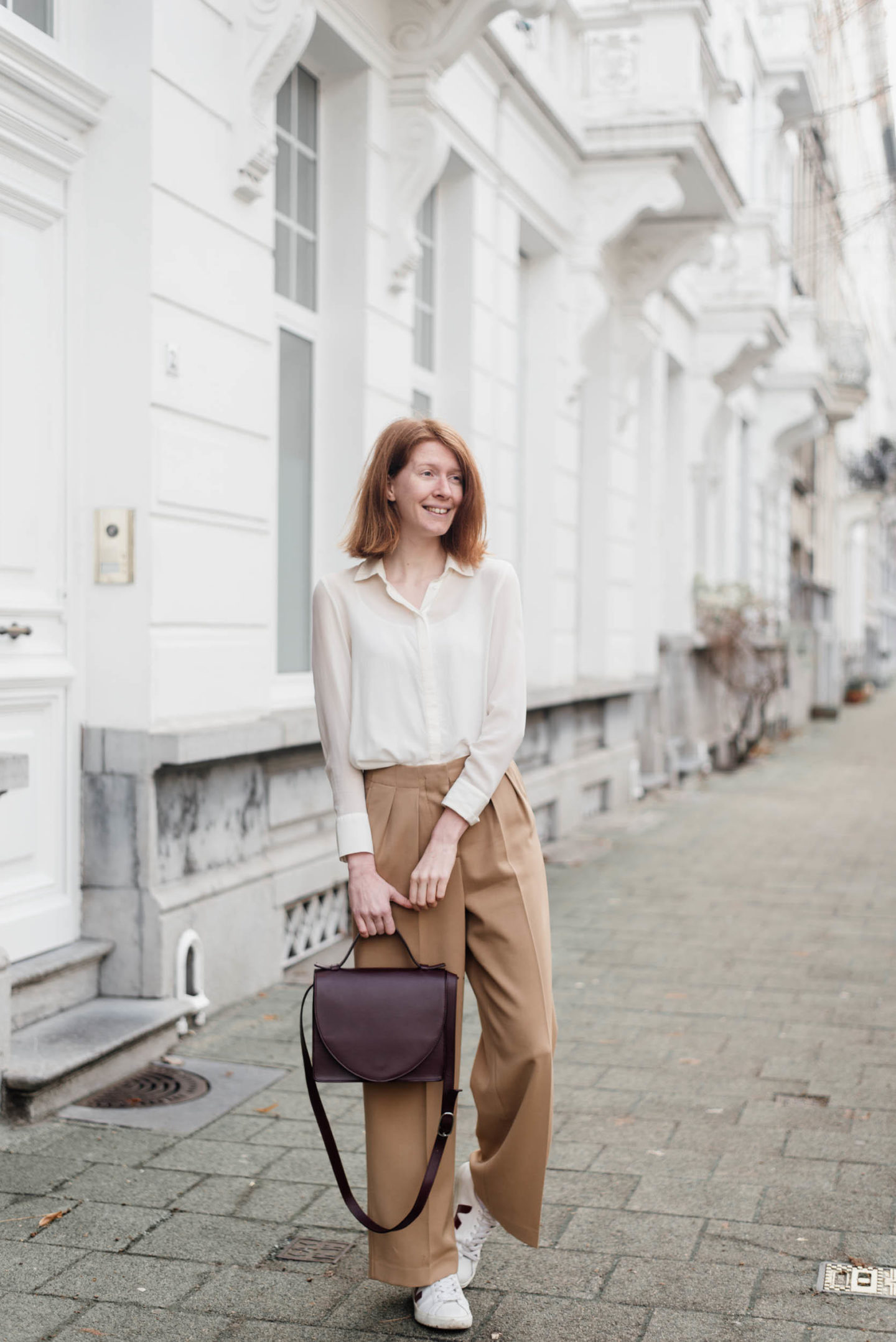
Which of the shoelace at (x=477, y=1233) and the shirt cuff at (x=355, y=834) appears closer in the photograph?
the shirt cuff at (x=355, y=834)

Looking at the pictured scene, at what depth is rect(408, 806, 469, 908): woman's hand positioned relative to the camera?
10.3 ft

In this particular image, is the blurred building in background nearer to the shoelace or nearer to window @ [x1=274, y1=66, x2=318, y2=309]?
window @ [x1=274, y1=66, x2=318, y2=309]

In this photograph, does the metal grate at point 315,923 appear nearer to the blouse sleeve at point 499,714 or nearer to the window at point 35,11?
the blouse sleeve at point 499,714

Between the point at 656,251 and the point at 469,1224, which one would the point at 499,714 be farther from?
the point at 656,251

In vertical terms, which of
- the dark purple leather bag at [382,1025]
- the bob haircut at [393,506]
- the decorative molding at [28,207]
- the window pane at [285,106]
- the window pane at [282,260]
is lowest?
the dark purple leather bag at [382,1025]

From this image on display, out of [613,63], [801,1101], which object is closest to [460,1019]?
[801,1101]

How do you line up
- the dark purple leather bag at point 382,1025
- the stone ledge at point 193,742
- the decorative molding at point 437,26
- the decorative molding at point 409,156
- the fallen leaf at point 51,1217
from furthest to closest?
1. the decorative molding at point 409,156
2. the decorative molding at point 437,26
3. the stone ledge at point 193,742
4. the fallen leaf at point 51,1217
5. the dark purple leather bag at point 382,1025

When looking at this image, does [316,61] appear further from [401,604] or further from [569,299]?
[401,604]

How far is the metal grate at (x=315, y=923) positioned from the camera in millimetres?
6578

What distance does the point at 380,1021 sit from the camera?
3107 mm

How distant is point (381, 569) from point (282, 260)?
12.6 ft

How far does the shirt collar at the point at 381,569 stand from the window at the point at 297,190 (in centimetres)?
368

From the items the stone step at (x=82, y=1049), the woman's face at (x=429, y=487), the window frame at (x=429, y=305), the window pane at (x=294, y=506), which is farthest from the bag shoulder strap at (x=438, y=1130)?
the window frame at (x=429, y=305)

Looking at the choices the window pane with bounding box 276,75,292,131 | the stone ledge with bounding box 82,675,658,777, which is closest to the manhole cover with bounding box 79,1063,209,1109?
the stone ledge with bounding box 82,675,658,777
